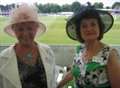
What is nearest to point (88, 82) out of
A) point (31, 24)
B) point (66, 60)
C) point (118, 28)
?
point (31, 24)

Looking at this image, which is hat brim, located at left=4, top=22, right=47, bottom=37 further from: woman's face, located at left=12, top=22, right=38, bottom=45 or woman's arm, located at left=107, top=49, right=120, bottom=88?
woman's arm, located at left=107, top=49, right=120, bottom=88

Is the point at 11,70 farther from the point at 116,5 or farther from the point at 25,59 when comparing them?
the point at 116,5

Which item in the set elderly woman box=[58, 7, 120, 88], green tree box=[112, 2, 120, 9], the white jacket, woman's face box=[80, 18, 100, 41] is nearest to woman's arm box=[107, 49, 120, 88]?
elderly woman box=[58, 7, 120, 88]

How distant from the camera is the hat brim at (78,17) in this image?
5.72ft

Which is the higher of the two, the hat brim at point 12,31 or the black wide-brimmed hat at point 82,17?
the black wide-brimmed hat at point 82,17

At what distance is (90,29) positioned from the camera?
1.69 metres

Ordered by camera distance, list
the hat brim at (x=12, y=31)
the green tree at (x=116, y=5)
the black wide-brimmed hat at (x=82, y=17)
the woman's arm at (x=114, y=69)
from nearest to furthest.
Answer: the woman's arm at (x=114, y=69) < the black wide-brimmed hat at (x=82, y=17) < the hat brim at (x=12, y=31) < the green tree at (x=116, y=5)

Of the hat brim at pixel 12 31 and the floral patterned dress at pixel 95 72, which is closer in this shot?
the floral patterned dress at pixel 95 72

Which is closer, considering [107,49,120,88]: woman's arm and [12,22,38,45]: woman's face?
[107,49,120,88]: woman's arm

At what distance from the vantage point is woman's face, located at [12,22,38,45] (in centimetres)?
177

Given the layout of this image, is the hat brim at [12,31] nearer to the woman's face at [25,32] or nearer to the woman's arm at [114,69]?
the woman's face at [25,32]

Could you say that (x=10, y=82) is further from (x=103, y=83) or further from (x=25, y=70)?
(x=103, y=83)

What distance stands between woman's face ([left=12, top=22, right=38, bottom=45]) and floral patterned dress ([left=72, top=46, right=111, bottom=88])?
1.04 ft

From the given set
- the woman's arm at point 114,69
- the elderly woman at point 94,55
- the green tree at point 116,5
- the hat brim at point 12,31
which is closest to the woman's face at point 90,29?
the elderly woman at point 94,55
